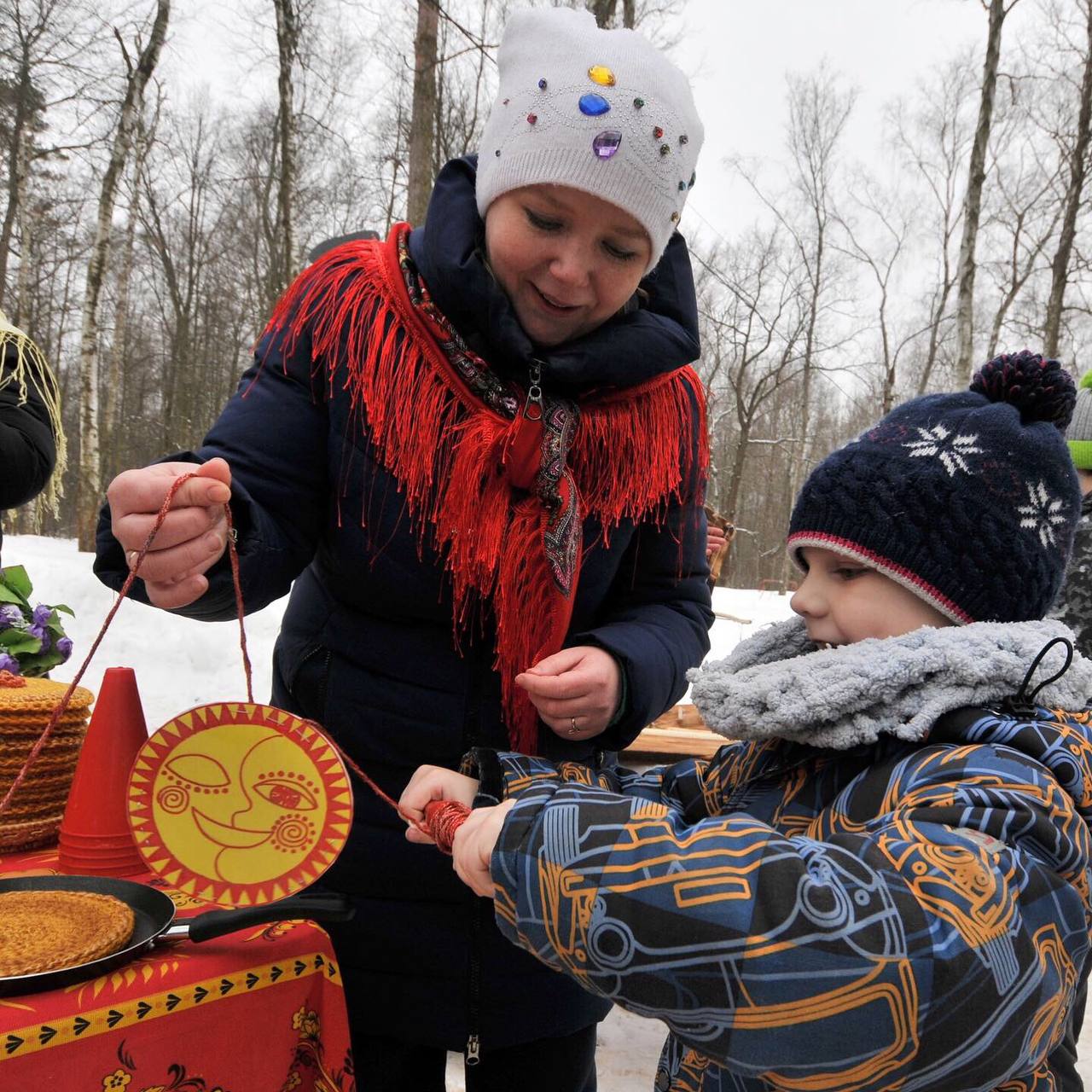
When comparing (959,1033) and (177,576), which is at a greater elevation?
(177,576)

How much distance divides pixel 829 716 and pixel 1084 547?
2335 millimetres

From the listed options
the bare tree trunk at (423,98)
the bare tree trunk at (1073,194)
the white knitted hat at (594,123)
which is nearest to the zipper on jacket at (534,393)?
the white knitted hat at (594,123)

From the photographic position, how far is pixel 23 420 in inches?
78.3

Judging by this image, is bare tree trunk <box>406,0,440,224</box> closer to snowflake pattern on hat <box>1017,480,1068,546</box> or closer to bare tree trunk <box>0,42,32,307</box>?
snowflake pattern on hat <box>1017,480,1068,546</box>

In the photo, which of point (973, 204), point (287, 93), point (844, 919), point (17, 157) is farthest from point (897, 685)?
point (17, 157)

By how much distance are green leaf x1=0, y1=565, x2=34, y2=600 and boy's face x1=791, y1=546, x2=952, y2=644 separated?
5.51 feet

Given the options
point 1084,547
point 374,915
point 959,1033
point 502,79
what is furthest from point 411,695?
point 1084,547

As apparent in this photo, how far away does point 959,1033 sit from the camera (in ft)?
2.36

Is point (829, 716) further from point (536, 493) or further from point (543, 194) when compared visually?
point (543, 194)

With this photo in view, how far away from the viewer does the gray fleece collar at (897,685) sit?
2.99 feet

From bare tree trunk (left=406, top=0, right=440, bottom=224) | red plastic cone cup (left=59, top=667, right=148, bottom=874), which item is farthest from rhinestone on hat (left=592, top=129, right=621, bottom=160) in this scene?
bare tree trunk (left=406, top=0, right=440, bottom=224)

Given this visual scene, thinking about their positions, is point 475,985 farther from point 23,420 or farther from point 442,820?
point 23,420

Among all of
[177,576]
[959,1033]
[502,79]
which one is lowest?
[959,1033]

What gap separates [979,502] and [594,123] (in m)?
0.71
